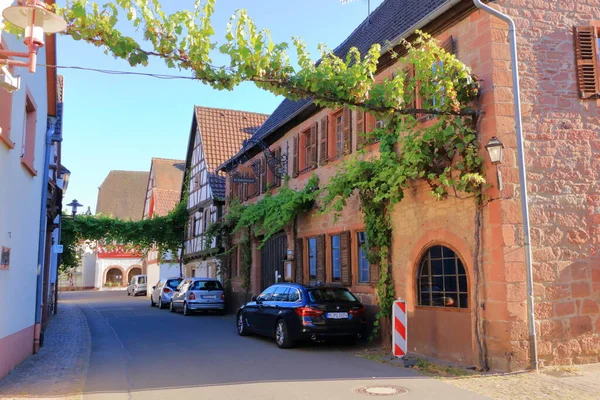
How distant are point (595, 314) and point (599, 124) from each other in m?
3.35

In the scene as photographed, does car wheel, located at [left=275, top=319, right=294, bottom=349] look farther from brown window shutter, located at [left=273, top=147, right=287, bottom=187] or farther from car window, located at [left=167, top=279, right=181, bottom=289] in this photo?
car window, located at [left=167, top=279, right=181, bottom=289]

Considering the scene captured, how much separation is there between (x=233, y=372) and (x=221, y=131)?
23.5m

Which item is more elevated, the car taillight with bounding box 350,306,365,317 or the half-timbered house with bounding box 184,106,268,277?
the half-timbered house with bounding box 184,106,268,277

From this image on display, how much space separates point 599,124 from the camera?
388 inches

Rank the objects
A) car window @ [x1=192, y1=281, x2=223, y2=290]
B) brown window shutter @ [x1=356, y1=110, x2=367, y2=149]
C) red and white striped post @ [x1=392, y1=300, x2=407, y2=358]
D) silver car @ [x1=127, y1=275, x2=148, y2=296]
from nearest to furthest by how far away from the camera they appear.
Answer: red and white striped post @ [x1=392, y1=300, x2=407, y2=358] < brown window shutter @ [x1=356, y1=110, x2=367, y2=149] < car window @ [x1=192, y1=281, x2=223, y2=290] < silver car @ [x1=127, y1=275, x2=148, y2=296]

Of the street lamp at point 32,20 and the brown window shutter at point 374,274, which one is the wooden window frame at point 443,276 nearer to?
the brown window shutter at point 374,274

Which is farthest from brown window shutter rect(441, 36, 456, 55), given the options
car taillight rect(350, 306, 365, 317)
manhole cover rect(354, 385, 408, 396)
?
manhole cover rect(354, 385, 408, 396)

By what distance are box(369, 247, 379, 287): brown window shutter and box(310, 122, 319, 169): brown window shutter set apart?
15.0 feet

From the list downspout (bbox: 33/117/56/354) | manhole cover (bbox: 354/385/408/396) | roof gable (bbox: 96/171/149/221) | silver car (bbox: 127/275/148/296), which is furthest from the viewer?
roof gable (bbox: 96/171/149/221)

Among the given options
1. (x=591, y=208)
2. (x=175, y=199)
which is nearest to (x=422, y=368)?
(x=591, y=208)

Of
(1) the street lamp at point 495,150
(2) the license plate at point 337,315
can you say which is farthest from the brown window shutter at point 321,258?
(1) the street lamp at point 495,150

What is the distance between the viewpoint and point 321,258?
1584cm

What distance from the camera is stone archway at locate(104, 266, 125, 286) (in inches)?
2336

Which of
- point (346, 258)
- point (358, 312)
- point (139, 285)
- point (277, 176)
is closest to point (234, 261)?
point (277, 176)
